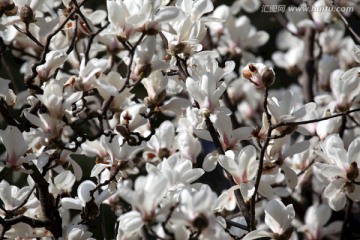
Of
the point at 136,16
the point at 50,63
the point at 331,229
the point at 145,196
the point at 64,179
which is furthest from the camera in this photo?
the point at 331,229

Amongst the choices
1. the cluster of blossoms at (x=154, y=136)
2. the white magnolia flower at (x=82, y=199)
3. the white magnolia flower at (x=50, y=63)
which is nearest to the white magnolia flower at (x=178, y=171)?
the cluster of blossoms at (x=154, y=136)

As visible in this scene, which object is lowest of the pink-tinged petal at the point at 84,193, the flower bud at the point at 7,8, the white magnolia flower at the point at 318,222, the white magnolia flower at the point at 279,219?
the white magnolia flower at the point at 318,222

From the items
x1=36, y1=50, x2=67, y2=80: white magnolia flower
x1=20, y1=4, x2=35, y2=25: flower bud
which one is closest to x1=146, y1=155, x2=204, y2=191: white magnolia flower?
x1=36, y1=50, x2=67, y2=80: white magnolia flower

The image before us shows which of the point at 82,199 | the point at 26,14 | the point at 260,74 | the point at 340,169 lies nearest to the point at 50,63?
the point at 26,14

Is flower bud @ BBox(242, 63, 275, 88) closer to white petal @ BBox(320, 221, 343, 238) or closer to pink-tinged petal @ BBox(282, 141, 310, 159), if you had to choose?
pink-tinged petal @ BBox(282, 141, 310, 159)

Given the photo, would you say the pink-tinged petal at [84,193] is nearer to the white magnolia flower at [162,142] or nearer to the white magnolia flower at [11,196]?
the white magnolia flower at [11,196]

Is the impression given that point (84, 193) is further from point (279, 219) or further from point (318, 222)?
point (318, 222)

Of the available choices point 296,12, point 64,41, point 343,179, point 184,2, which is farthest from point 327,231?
point 296,12
